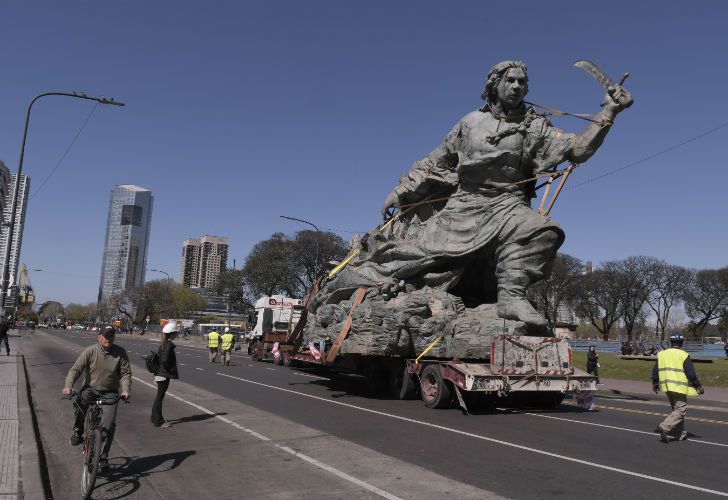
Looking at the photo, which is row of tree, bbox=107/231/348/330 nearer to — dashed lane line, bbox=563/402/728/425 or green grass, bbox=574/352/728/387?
green grass, bbox=574/352/728/387

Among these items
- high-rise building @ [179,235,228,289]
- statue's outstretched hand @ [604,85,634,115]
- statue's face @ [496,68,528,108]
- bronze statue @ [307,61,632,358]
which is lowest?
bronze statue @ [307,61,632,358]

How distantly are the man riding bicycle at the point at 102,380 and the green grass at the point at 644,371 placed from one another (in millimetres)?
22558

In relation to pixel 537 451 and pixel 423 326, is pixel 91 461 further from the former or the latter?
pixel 423 326

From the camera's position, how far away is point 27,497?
201 inches

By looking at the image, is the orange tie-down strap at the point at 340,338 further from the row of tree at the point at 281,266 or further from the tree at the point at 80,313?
the tree at the point at 80,313

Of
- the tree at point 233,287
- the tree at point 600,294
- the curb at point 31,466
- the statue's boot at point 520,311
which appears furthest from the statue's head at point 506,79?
the tree at point 600,294

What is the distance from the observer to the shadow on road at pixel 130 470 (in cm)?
576

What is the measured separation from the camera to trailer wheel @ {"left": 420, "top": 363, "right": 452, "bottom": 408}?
12062 millimetres

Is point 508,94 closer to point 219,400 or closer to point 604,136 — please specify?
point 604,136

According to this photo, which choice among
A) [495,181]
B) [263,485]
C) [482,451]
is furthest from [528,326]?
[263,485]

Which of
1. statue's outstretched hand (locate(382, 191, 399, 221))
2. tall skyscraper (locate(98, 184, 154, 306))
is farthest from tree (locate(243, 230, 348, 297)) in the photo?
tall skyscraper (locate(98, 184, 154, 306))

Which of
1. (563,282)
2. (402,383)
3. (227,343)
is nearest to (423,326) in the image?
(402,383)

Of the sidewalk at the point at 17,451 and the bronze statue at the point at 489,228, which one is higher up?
the bronze statue at the point at 489,228

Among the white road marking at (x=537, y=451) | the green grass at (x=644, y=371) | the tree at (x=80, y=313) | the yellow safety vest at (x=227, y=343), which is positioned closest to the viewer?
the white road marking at (x=537, y=451)
